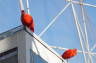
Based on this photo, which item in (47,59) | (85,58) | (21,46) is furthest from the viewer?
(85,58)

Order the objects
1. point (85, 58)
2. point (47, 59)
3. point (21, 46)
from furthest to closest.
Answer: point (85, 58) < point (47, 59) < point (21, 46)

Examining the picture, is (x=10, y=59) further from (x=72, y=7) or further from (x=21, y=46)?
(x=72, y=7)

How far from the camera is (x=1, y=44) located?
19562 millimetres

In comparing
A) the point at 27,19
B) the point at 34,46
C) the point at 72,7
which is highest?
the point at 27,19

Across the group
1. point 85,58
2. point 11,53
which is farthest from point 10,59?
point 85,58

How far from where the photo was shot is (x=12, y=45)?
63.2 ft

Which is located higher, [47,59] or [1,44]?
[1,44]

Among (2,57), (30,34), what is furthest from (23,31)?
(2,57)

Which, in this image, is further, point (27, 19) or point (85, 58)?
point (85, 58)

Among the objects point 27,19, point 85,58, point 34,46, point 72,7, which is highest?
point 27,19

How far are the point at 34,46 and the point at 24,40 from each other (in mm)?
967

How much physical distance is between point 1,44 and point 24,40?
4.72ft

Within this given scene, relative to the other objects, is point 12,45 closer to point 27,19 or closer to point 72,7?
point 27,19

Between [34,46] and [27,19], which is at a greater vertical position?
[27,19]
